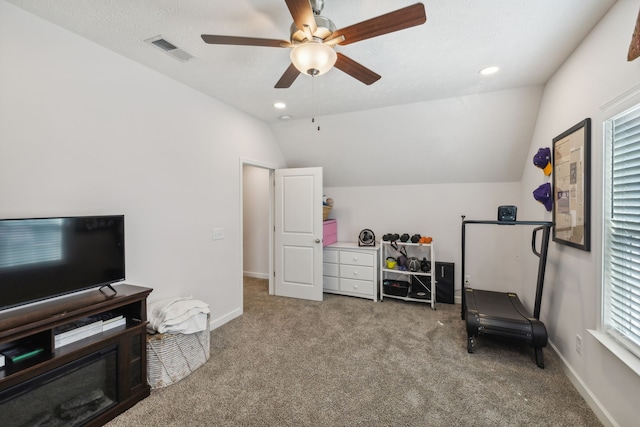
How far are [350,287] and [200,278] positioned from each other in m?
2.18

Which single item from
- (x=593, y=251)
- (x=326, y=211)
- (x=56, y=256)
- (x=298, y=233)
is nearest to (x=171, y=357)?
(x=56, y=256)

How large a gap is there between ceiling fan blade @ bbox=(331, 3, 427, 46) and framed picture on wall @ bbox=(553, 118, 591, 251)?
1608 mm

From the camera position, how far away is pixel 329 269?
4340mm

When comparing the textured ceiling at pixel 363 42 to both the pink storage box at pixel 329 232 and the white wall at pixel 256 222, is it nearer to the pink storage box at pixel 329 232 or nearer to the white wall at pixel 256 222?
the pink storage box at pixel 329 232

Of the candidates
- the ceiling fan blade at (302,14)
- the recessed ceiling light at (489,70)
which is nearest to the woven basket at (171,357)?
the ceiling fan blade at (302,14)

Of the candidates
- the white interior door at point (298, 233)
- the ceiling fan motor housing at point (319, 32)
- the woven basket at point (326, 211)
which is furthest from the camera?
the woven basket at point (326, 211)

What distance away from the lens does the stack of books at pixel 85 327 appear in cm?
168

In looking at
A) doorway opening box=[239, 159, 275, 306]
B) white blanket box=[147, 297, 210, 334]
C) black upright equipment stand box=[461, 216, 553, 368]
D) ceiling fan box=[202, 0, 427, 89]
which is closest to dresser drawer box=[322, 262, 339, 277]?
doorway opening box=[239, 159, 275, 306]

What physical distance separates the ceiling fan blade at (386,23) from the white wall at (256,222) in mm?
3738

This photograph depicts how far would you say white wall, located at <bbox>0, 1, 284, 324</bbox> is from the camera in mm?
1738

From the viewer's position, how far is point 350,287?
4.21m

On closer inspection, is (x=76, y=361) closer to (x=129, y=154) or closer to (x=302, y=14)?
(x=129, y=154)

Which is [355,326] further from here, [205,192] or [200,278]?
[205,192]

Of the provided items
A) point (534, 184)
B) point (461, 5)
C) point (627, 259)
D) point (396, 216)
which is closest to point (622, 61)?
point (461, 5)
